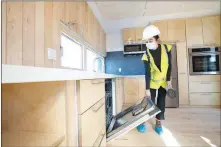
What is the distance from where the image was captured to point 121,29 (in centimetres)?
425

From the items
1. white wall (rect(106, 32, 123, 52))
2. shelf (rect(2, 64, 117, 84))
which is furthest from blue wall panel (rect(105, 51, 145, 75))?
shelf (rect(2, 64, 117, 84))

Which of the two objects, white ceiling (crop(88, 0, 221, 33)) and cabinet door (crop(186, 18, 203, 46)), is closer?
white ceiling (crop(88, 0, 221, 33))

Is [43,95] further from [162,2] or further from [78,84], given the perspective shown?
[162,2]

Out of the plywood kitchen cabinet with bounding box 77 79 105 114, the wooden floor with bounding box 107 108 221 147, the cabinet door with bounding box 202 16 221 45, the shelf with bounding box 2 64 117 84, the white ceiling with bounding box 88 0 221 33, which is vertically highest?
the white ceiling with bounding box 88 0 221 33

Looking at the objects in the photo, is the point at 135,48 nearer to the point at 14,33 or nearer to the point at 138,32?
the point at 138,32

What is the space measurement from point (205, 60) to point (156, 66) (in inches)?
89.5

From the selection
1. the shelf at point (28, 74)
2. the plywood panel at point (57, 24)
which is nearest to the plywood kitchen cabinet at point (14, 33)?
the plywood panel at point (57, 24)

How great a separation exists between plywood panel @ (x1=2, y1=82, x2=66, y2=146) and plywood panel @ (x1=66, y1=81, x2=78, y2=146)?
0.02 m

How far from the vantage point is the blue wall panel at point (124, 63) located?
4.28m

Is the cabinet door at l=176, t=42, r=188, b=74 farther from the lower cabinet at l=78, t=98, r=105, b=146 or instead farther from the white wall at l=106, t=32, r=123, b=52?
the lower cabinet at l=78, t=98, r=105, b=146

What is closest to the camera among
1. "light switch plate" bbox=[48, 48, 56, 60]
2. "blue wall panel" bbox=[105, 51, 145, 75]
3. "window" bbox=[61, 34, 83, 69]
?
"light switch plate" bbox=[48, 48, 56, 60]

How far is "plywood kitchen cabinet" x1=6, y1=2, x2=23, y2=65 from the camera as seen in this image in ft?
4.11

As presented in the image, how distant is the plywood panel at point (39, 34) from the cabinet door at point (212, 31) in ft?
11.9

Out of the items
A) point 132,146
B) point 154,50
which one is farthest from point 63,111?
point 154,50
